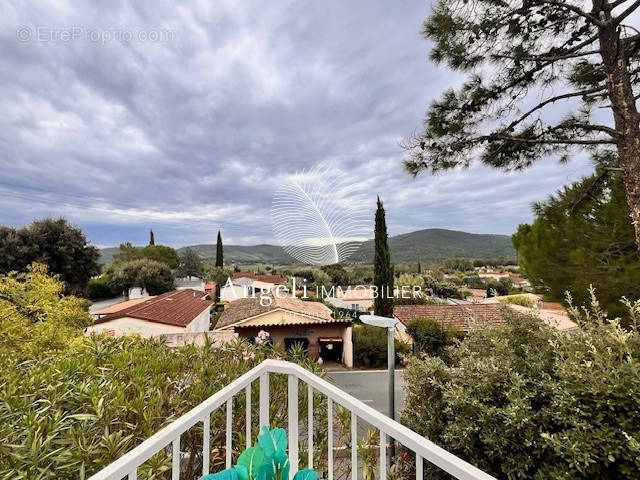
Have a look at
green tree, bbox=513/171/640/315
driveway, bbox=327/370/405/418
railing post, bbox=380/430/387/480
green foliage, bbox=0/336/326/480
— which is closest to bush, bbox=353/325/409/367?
driveway, bbox=327/370/405/418

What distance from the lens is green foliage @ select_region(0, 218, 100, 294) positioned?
14.2 m

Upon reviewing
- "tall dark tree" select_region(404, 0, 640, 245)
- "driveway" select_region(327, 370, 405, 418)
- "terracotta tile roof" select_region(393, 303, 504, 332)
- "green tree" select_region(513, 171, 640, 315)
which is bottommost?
"driveway" select_region(327, 370, 405, 418)

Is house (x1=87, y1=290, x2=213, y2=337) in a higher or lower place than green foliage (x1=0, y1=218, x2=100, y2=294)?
lower

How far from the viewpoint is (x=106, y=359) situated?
226 cm

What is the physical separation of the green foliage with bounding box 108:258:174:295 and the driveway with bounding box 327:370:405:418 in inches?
708

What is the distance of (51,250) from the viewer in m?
14.6

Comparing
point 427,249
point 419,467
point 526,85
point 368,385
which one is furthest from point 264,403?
point 427,249

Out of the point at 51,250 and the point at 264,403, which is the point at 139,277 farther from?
the point at 264,403

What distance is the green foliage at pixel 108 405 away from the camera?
1.23 m

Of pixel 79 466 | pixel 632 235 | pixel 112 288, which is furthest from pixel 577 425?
pixel 112 288

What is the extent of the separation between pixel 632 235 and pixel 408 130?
431cm

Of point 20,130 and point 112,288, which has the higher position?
point 20,130

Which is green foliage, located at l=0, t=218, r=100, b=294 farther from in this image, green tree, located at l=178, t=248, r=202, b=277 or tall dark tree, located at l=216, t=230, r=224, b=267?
green tree, located at l=178, t=248, r=202, b=277

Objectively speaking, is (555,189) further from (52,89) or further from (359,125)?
(52,89)
